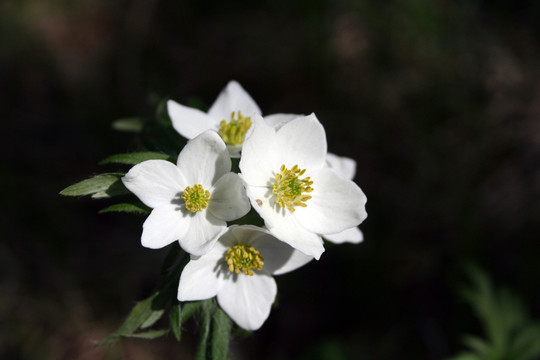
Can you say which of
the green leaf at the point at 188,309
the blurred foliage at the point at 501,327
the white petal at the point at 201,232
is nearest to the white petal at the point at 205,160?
the white petal at the point at 201,232

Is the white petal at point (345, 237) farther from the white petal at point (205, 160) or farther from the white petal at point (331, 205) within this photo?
the white petal at point (205, 160)

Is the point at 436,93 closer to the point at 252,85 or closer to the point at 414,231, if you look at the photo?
the point at 414,231

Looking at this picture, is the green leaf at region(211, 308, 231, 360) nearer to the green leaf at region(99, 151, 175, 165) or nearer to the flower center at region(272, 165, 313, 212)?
the flower center at region(272, 165, 313, 212)

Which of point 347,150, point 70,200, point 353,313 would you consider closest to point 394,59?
point 347,150

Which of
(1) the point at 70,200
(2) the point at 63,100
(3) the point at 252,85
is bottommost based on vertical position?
(1) the point at 70,200

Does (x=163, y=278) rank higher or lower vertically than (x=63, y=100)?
higher

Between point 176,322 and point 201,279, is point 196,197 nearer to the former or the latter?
point 201,279

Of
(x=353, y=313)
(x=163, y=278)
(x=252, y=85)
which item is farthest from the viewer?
(x=252, y=85)
